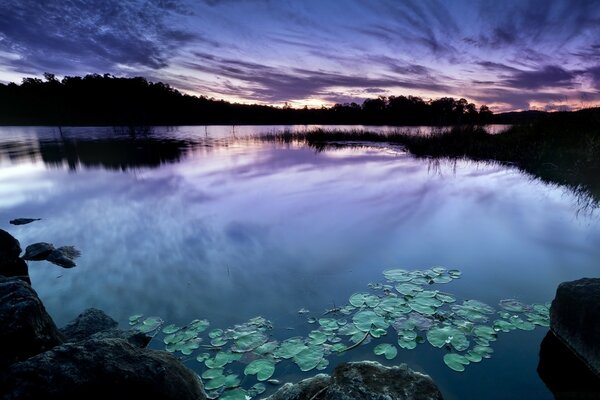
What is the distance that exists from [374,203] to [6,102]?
412ft

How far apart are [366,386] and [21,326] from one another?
9.97 feet

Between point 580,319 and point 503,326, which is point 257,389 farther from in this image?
point 580,319

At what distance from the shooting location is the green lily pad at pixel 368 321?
12.4 feet

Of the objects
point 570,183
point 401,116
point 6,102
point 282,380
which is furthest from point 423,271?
point 6,102

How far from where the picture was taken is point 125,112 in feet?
138

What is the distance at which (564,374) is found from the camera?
3094 millimetres

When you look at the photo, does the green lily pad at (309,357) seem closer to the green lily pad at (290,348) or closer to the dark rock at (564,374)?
the green lily pad at (290,348)

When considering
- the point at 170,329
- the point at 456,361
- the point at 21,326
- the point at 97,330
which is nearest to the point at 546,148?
the point at 456,361

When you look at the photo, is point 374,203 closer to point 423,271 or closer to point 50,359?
point 423,271

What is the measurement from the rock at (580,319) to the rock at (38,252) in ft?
30.3

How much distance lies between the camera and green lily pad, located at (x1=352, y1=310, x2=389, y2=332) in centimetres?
379

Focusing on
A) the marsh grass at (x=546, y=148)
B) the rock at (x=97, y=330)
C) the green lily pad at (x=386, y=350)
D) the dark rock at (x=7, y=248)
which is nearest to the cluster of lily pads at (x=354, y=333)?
the green lily pad at (x=386, y=350)

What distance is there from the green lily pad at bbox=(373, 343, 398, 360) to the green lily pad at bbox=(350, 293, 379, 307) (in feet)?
2.76

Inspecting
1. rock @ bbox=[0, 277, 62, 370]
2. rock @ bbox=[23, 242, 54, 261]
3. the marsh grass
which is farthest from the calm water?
rock @ bbox=[0, 277, 62, 370]
